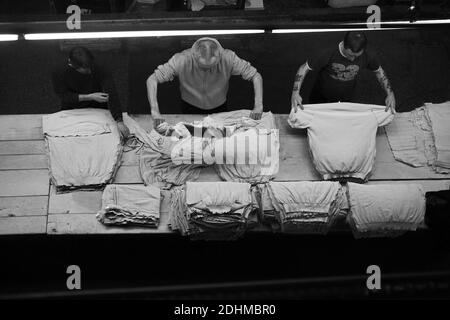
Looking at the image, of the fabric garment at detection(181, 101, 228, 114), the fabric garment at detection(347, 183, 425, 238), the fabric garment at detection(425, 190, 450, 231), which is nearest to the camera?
the fabric garment at detection(347, 183, 425, 238)

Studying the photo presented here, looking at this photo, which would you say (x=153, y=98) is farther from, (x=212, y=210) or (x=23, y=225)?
(x=23, y=225)

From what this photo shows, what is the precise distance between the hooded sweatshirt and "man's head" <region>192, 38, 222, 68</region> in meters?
0.02

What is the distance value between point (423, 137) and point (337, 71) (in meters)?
1.19

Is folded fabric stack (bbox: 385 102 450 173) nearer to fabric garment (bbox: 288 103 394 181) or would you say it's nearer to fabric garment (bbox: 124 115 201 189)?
fabric garment (bbox: 288 103 394 181)

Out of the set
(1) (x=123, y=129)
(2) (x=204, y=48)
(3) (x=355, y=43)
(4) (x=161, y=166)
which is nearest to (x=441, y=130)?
(3) (x=355, y=43)

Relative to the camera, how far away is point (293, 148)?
7.31 m

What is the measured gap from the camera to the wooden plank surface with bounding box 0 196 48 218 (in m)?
6.67

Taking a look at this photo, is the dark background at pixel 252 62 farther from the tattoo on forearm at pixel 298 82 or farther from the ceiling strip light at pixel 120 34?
the tattoo on forearm at pixel 298 82

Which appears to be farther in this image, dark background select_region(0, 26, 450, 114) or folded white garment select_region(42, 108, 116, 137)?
dark background select_region(0, 26, 450, 114)

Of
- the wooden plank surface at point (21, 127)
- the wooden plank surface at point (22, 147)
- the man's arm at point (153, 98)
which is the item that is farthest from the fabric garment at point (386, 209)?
the wooden plank surface at point (21, 127)

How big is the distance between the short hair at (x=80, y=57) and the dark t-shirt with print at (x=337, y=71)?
2.36 metres

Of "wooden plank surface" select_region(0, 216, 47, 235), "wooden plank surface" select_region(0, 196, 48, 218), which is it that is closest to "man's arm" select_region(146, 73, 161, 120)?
"wooden plank surface" select_region(0, 196, 48, 218)

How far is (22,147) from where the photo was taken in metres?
7.18

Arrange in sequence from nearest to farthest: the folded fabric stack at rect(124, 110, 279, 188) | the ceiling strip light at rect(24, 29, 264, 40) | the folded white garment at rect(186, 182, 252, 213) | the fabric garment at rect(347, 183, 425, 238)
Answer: the folded white garment at rect(186, 182, 252, 213)
the fabric garment at rect(347, 183, 425, 238)
the folded fabric stack at rect(124, 110, 279, 188)
the ceiling strip light at rect(24, 29, 264, 40)
